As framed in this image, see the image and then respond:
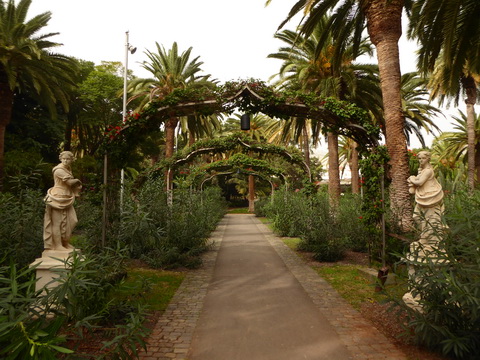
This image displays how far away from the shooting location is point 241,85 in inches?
285

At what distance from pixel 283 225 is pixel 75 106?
18.9 m

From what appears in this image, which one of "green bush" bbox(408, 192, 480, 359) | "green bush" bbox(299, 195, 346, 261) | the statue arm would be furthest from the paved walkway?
the statue arm

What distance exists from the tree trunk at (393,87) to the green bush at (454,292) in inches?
168

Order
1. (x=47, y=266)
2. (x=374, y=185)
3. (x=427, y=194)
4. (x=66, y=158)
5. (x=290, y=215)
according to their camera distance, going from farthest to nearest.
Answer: (x=290, y=215)
(x=374, y=185)
(x=66, y=158)
(x=427, y=194)
(x=47, y=266)

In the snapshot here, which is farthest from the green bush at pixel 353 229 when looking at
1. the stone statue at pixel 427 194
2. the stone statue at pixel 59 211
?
the stone statue at pixel 59 211

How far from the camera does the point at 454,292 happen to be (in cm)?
283

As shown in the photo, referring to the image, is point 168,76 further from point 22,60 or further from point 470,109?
point 470,109

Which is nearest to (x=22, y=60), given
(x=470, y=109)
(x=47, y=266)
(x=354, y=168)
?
(x=47, y=266)

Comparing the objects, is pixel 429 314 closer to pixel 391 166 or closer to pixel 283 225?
pixel 391 166

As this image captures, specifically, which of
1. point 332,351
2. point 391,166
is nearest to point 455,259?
point 332,351

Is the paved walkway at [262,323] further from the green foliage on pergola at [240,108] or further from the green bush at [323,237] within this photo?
the green foliage on pergola at [240,108]

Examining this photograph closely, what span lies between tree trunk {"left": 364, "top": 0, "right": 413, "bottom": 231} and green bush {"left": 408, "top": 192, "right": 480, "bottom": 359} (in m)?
4.28

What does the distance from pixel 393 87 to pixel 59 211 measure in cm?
753

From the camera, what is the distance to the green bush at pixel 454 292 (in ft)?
9.12
